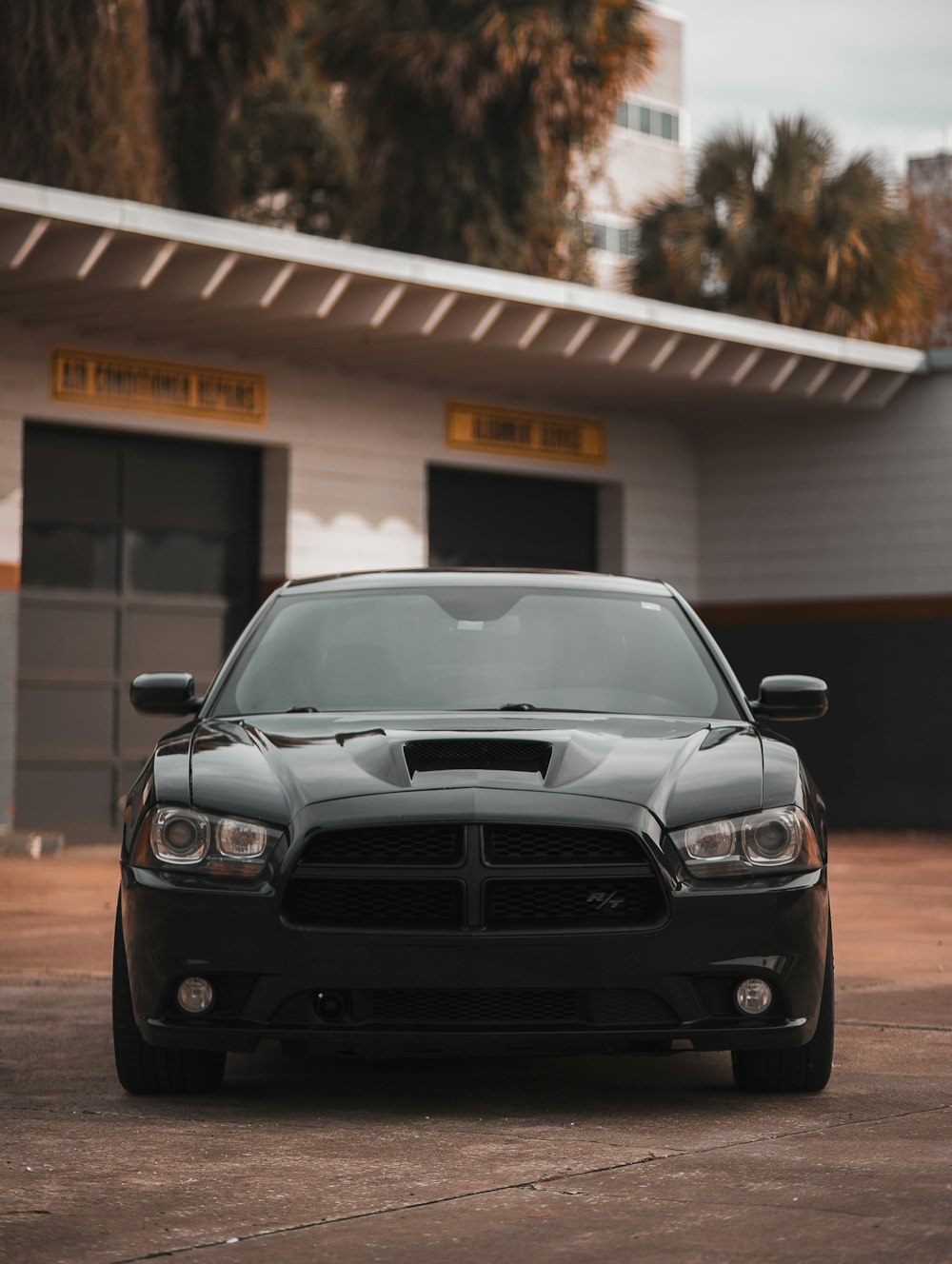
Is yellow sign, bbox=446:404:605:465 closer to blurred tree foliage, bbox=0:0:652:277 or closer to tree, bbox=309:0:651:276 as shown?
blurred tree foliage, bbox=0:0:652:277

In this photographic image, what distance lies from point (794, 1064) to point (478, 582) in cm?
206

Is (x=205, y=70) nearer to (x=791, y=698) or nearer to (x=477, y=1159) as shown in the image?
(x=791, y=698)

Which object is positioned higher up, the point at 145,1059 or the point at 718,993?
the point at 718,993

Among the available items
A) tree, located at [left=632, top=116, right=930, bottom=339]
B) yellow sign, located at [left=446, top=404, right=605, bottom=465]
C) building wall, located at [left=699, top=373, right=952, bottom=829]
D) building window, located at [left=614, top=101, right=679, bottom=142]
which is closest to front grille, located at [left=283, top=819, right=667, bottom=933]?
yellow sign, located at [left=446, top=404, right=605, bottom=465]

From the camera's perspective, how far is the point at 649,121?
7600cm

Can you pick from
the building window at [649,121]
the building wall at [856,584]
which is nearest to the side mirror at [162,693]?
the building wall at [856,584]

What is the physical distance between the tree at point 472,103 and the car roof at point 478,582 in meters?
22.2

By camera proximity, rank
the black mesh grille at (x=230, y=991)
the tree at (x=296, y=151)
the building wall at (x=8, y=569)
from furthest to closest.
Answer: the tree at (x=296, y=151) → the building wall at (x=8, y=569) → the black mesh grille at (x=230, y=991)

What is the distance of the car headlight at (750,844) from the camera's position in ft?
17.2

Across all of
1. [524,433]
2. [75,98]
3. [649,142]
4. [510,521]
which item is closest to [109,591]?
[510,521]

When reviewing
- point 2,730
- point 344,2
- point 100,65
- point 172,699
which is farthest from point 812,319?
point 172,699

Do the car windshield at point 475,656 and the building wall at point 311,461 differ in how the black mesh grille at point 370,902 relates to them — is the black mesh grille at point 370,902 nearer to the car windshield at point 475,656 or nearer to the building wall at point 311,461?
the car windshield at point 475,656

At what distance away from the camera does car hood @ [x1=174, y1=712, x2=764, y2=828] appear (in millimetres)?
5312

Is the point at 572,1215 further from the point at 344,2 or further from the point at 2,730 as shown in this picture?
the point at 344,2
